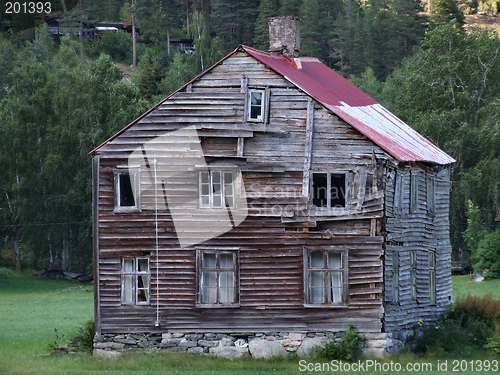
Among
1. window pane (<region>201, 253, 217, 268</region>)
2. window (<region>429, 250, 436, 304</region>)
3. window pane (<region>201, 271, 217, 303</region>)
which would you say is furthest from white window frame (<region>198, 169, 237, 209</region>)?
window (<region>429, 250, 436, 304</region>)

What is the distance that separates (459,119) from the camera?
52.3 metres

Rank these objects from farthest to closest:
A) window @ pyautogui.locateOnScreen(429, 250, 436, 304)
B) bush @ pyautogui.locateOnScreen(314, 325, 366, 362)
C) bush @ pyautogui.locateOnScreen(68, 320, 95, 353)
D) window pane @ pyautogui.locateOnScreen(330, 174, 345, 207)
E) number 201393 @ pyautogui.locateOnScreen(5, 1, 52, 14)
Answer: number 201393 @ pyautogui.locateOnScreen(5, 1, 52, 14)
window @ pyautogui.locateOnScreen(429, 250, 436, 304)
bush @ pyautogui.locateOnScreen(68, 320, 95, 353)
window pane @ pyautogui.locateOnScreen(330, 174, 345, 207)
bush @ pyautogui.locateOnScreen(314, 325, 366, 362)

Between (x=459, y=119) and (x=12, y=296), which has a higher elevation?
(x=459, y=119)

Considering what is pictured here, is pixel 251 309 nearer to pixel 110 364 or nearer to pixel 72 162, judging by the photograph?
pixel 110 364

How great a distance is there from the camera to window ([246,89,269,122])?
24.8 metres

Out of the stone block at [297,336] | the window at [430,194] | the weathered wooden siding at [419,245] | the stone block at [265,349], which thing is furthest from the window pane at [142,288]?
the window at [430,194]

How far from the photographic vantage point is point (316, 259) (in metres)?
24.4

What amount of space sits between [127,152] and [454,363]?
37.9 ft

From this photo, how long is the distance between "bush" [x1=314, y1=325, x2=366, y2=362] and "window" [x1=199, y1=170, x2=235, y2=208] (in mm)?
5053

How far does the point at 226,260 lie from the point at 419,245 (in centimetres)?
693

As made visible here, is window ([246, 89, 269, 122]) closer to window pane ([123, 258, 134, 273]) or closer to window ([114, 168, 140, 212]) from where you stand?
window ([114, 168, 140, 212])

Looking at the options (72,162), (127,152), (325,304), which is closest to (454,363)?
(325,304)

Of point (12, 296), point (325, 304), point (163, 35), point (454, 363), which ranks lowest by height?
point (12, 296)

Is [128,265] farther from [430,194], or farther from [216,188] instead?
[430,194]
